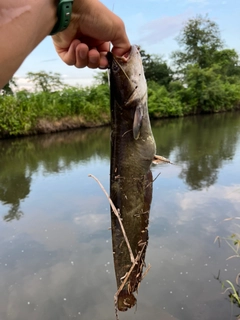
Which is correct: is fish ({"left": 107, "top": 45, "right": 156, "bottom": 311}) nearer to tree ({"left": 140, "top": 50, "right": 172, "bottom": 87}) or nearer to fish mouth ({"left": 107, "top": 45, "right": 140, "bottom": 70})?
fish mouth ({"left": 107, "top": 45, "right": 140, "bottom": 70})

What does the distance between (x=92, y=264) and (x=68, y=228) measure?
1533 millimetres

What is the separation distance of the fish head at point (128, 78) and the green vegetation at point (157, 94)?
8.90 meters

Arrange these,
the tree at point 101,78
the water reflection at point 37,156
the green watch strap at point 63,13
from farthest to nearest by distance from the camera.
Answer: the tree at point 101,78, the water reflection at point 37,156, the green watch strap at point 63,13

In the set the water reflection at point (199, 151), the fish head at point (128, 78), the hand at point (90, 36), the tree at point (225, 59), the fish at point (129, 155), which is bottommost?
the water reflection at point (199, 151)

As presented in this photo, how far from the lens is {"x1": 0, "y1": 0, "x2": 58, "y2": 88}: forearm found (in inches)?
42.1

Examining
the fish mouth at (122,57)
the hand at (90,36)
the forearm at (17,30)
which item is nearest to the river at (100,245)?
the fish mouth at (122,57)

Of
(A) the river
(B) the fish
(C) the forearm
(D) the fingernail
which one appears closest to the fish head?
(B) the fish

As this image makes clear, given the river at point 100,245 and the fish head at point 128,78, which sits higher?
the fish head at point 128,78

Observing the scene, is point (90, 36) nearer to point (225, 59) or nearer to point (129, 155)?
point (129, 155)

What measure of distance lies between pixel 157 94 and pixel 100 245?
81.8 ft

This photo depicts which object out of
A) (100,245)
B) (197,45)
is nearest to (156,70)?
(197,45)

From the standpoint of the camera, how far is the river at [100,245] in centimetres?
453

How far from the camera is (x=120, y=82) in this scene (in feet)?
6.73

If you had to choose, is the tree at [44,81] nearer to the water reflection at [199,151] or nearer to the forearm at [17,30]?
the water reflection at [199,151]
